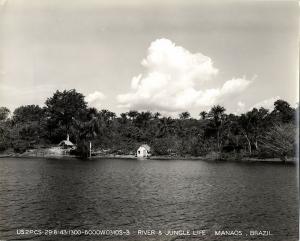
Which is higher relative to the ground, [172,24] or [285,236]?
[172,24]

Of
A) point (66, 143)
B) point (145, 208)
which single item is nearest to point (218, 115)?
point (66, 143)

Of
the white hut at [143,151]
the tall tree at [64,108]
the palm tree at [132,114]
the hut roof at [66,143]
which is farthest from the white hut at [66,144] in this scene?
the palm tree at [132,114]

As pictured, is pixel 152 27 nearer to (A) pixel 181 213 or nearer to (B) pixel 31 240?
(A) pixel 181 213

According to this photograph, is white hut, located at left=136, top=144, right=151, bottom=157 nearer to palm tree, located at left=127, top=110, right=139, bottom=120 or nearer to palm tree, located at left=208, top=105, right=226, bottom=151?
palm tree, located at left=208, top=105, right=226, bottom=151

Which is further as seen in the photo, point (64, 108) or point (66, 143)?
point (64, 108)

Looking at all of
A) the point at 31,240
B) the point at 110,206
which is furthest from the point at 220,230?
the point at 31,240

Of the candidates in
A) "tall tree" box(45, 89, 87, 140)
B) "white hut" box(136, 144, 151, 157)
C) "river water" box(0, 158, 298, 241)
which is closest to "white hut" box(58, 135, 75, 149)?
"tall tree" box(45, 89, 87, 140)

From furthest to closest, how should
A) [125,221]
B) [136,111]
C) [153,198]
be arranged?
1. [136,111]
2. [153,198]
3. [125,221]

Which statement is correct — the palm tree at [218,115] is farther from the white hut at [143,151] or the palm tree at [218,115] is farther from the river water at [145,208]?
the river water at [145,208]

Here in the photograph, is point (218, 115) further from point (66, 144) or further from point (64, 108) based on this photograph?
point (64, 108)

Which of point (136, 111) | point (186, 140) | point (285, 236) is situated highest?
point (136, 111)

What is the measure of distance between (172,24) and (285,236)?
491 inches

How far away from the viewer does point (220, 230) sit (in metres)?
19.6

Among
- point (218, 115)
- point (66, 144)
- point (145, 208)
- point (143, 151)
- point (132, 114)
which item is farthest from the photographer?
point (132, 114)
